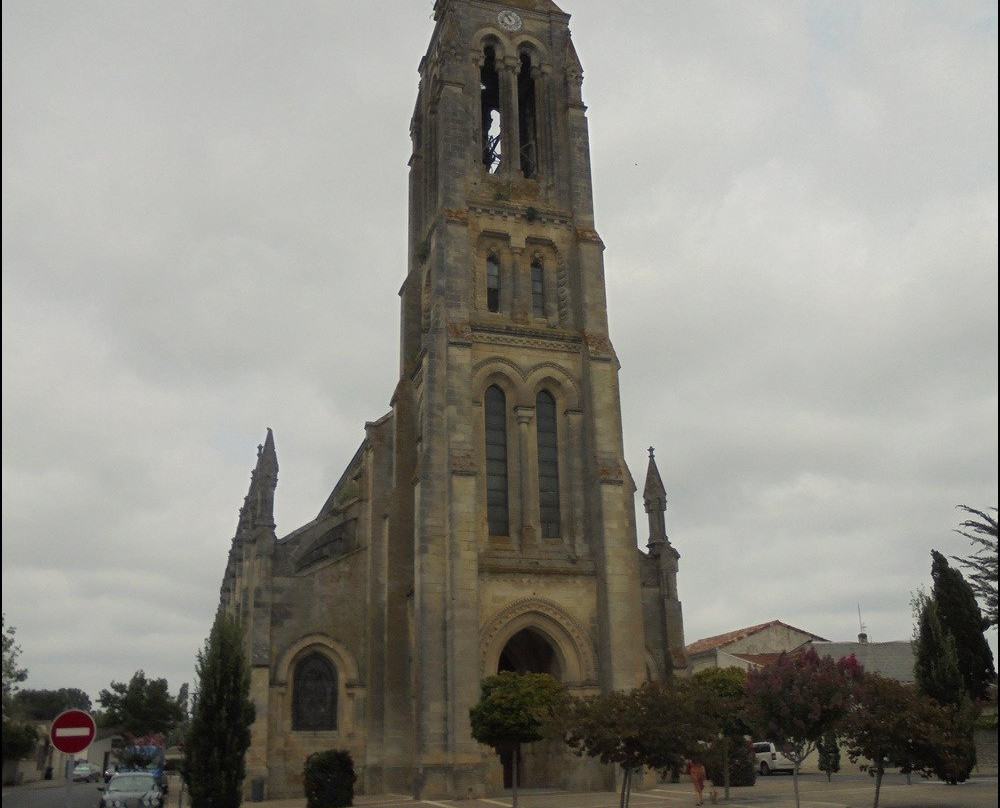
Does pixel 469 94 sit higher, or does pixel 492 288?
pixel 469 94

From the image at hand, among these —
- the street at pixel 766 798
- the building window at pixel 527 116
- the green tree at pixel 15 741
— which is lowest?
the street at pixel 766 798

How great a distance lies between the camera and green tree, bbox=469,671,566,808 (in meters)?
25.8

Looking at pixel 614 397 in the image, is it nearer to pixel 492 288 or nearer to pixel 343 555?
pixel 492 288

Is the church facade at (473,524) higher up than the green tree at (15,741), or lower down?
higher up

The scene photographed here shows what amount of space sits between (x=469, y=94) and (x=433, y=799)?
26.1 m

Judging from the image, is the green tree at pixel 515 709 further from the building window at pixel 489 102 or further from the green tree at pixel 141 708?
the green tree at pixel 141 708

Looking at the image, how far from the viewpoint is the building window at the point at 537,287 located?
124 feet

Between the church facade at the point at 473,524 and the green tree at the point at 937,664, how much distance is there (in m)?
9.53

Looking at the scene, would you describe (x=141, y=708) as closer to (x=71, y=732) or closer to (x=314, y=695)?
(x=314, y=695)

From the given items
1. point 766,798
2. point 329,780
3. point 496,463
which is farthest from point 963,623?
point 329,780

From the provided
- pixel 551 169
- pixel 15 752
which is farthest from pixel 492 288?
pixel 15 752

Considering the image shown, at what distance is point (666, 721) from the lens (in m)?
21.1

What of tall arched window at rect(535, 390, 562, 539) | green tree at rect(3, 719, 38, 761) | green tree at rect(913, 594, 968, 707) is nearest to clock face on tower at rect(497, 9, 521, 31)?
tall arched window at rect(535, 390, 562, 539)

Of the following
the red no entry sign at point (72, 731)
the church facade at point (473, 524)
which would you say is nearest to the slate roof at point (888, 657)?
the church facade at point (473, 524)
